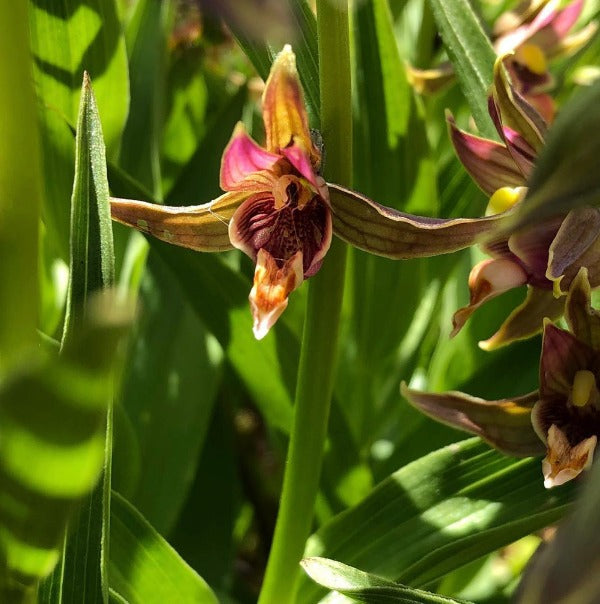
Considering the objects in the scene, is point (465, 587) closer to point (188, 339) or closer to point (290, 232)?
point (188, 339)

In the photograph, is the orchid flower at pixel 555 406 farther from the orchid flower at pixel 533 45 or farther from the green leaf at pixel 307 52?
the orchid flower at pixel 533 45

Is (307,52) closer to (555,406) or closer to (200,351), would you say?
(555,406)

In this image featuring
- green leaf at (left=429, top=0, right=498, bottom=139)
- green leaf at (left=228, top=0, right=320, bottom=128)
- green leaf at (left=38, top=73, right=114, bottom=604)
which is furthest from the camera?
green leaf at (left=429, top=0, right=498, bottom=139)

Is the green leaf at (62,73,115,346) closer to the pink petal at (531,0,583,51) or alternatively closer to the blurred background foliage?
the blurred background foliage

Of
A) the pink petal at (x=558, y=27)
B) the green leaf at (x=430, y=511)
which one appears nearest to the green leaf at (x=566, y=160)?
the green leaf at (x=430, y=511)

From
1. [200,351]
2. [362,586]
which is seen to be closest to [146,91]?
[200,351]

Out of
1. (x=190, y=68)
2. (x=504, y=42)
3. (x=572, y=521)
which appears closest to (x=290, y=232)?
(x=572, y=521)

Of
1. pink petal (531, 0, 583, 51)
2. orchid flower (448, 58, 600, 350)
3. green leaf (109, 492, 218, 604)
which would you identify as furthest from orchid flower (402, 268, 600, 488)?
pink petal (531, 0, 583, 51)
